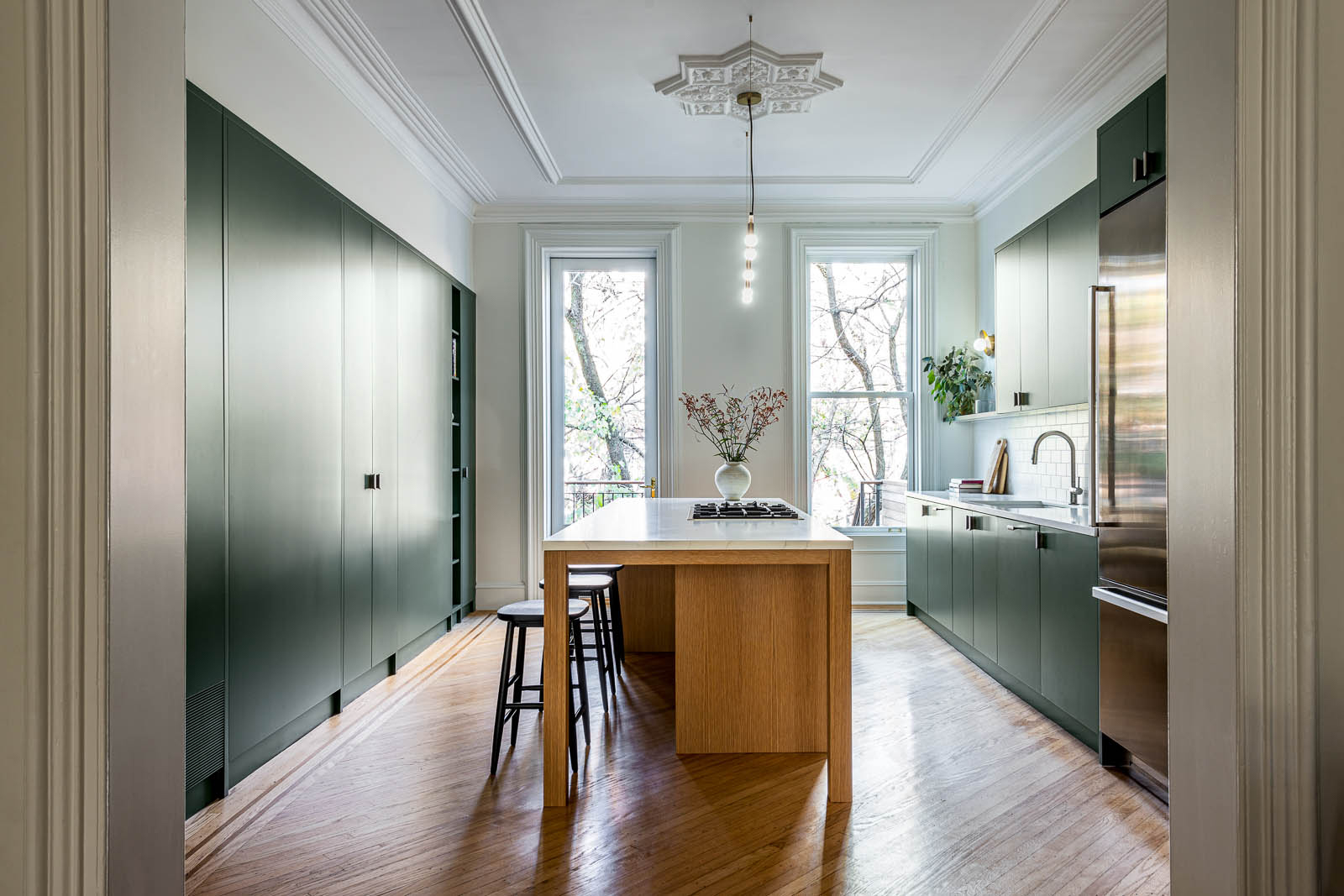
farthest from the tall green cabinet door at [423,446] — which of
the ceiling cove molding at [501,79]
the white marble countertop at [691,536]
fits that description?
the white marble countertop at [691,536]

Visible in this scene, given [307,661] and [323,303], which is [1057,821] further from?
[323,303]

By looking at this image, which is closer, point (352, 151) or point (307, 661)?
point (307, 661)

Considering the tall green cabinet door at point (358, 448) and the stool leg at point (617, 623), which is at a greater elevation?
the tall green cabinet door at point (358, 448)

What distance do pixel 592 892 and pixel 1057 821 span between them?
143cm

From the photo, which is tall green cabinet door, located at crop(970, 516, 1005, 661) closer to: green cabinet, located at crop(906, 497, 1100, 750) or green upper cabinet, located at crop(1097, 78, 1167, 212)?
green cabinet, located at crop(906, 497, 1100, 750)

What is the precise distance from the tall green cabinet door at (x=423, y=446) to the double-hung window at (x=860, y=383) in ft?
8.53

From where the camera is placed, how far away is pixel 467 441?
5.39 metres

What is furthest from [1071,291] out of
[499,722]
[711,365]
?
[499,722]

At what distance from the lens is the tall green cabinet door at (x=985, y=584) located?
3691 millimetres

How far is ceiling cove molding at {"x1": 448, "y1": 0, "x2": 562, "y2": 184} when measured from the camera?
3127 mm

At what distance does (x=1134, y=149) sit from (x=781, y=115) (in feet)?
6.66

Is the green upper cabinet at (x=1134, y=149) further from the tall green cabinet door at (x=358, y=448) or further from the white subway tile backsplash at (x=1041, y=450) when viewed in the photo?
the tall green cabinet door at (x=358, y=448)

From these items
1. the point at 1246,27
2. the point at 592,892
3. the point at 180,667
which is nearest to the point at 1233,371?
the point at 1246,27

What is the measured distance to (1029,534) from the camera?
3.30 metres
